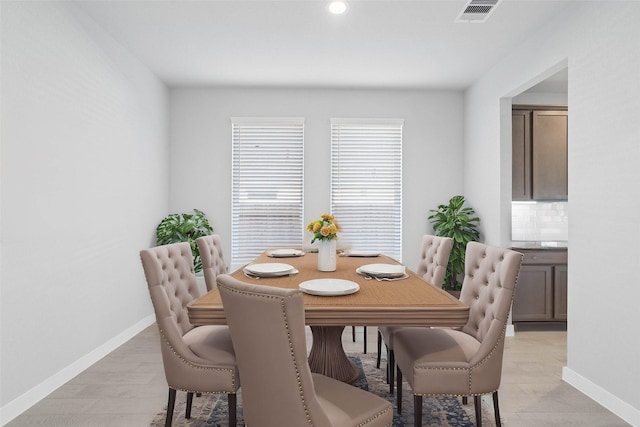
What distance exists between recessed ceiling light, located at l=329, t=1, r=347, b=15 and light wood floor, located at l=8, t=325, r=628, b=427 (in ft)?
9.35

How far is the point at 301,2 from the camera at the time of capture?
3053 millimetres

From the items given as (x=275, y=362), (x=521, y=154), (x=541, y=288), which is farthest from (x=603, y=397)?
(x=521, y=154)

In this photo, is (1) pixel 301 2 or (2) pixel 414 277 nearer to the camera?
(2) pixel 414 277

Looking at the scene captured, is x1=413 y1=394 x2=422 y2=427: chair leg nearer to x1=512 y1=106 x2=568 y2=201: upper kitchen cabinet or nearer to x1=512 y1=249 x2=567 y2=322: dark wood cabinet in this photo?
x1=512 y1=249 x2=567 y2=322: dark wood cabinet

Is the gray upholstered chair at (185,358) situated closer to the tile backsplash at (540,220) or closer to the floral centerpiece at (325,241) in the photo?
the floral centerpiece at (325,241)

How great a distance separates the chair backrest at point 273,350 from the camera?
4.09 ft

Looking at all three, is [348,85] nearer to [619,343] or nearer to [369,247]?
[369,247]

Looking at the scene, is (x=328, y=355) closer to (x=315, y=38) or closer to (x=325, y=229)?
(x=325, y=229)

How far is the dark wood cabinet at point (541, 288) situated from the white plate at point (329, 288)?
9.72 feet

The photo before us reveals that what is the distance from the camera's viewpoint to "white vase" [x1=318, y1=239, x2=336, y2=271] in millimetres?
2486

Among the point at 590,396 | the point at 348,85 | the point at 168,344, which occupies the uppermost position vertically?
the point at 348,85

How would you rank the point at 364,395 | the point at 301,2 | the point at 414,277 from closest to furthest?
the point at 364,395
the point at 414,277
the point at 301,2

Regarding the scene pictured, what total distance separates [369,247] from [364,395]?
3752 millimetres

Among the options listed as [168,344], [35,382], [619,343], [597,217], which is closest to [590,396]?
[619,343]
